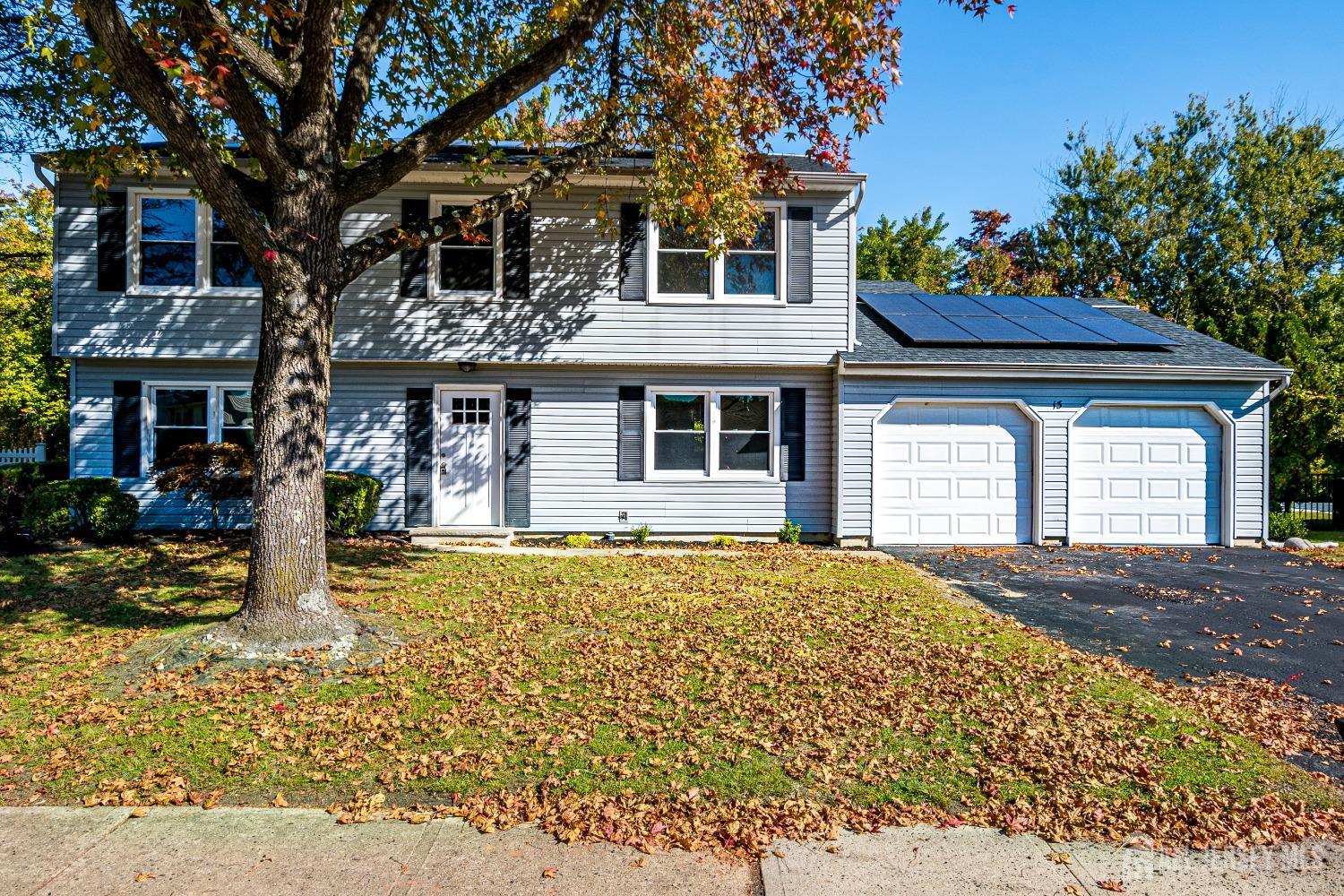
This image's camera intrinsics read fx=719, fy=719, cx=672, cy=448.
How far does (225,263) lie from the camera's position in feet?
37.2

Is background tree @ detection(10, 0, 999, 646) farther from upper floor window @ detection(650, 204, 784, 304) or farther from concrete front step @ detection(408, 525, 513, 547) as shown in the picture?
concrete front step @ detection(408, 525, 513, 547)

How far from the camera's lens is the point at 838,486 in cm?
1148

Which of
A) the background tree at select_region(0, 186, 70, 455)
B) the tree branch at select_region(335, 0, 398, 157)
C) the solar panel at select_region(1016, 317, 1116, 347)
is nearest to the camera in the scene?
the tree branch at select_region(335, 0, 398, 157)

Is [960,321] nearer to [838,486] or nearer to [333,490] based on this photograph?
[838,486]

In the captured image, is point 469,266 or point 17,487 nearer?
point 469,266

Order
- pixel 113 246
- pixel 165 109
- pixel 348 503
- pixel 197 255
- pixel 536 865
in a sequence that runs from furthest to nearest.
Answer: pixel 197 255 < pixel 113 246 < pixel 348 503 < pixel 165 109 < pixel 536 865

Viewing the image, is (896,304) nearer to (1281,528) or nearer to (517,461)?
(1281,528)

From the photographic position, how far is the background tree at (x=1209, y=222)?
22.1 metres

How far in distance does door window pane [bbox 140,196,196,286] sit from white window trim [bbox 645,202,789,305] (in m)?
7.17

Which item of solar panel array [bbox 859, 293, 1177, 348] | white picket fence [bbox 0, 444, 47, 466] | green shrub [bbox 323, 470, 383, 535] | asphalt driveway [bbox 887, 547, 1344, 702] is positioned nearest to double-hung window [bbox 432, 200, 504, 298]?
green shrub [bbox 323, 470, 383, 535]

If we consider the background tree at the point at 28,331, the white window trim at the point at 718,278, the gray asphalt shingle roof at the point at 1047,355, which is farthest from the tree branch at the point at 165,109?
the background tree at the point at 28,331

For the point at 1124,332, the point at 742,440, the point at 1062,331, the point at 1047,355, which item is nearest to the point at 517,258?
the point at 742,440

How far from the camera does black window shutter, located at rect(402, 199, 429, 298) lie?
11383mm

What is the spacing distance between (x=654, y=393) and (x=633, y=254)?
2238 mm
